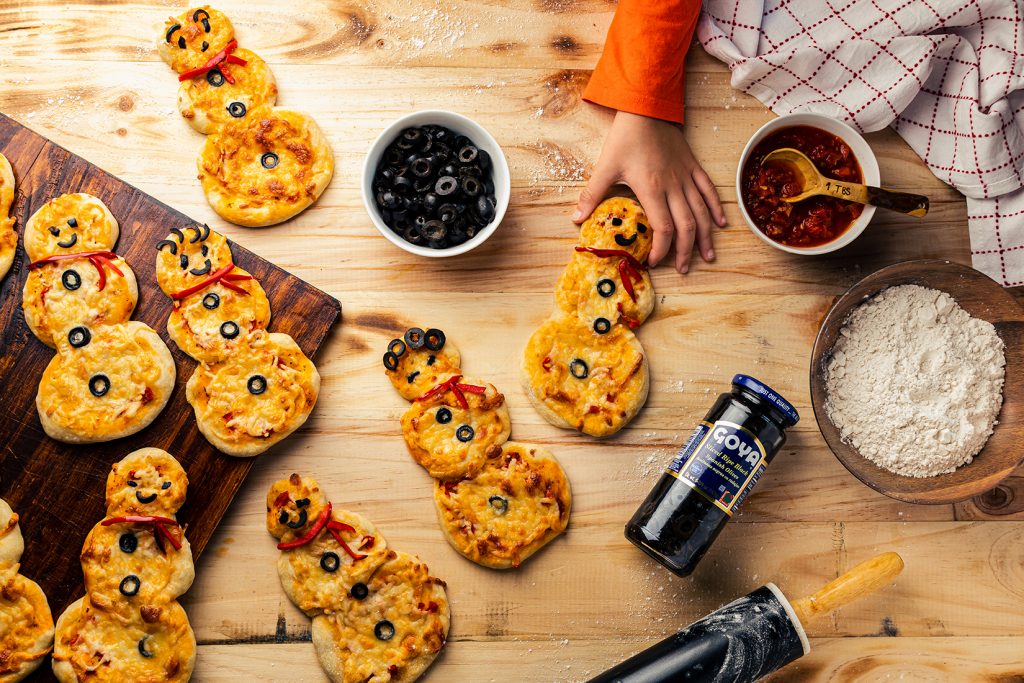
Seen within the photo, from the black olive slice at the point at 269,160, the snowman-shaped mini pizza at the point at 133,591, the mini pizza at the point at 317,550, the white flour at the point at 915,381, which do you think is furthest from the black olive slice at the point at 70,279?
the white flour at the point at 915,381

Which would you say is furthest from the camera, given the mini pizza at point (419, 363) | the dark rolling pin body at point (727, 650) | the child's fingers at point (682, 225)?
the child's fingers at point (682, 225)

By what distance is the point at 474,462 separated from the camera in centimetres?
225

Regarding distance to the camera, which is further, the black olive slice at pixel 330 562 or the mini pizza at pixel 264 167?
the mini pizza at pixel 264 167

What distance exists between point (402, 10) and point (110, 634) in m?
2.09

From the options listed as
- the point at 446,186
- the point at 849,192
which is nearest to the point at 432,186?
the point at 446,186

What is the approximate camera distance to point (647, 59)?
7.69 feet

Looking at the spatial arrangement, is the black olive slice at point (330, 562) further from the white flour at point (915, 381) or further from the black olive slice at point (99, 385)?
the white flour at point (915, 381)

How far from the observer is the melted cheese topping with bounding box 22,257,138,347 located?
2186mm

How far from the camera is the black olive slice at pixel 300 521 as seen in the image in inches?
85.7

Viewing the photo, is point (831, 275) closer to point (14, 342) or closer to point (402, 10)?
point (402, 10)

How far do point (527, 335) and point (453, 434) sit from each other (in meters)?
0.39

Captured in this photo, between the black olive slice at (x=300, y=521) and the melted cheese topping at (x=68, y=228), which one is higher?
the melted cheese topping at (x=68, y=228)

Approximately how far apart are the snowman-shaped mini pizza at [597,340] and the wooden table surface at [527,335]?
0.08m

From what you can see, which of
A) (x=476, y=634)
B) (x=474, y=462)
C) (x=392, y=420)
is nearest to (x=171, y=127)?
(x=392, y=420)
